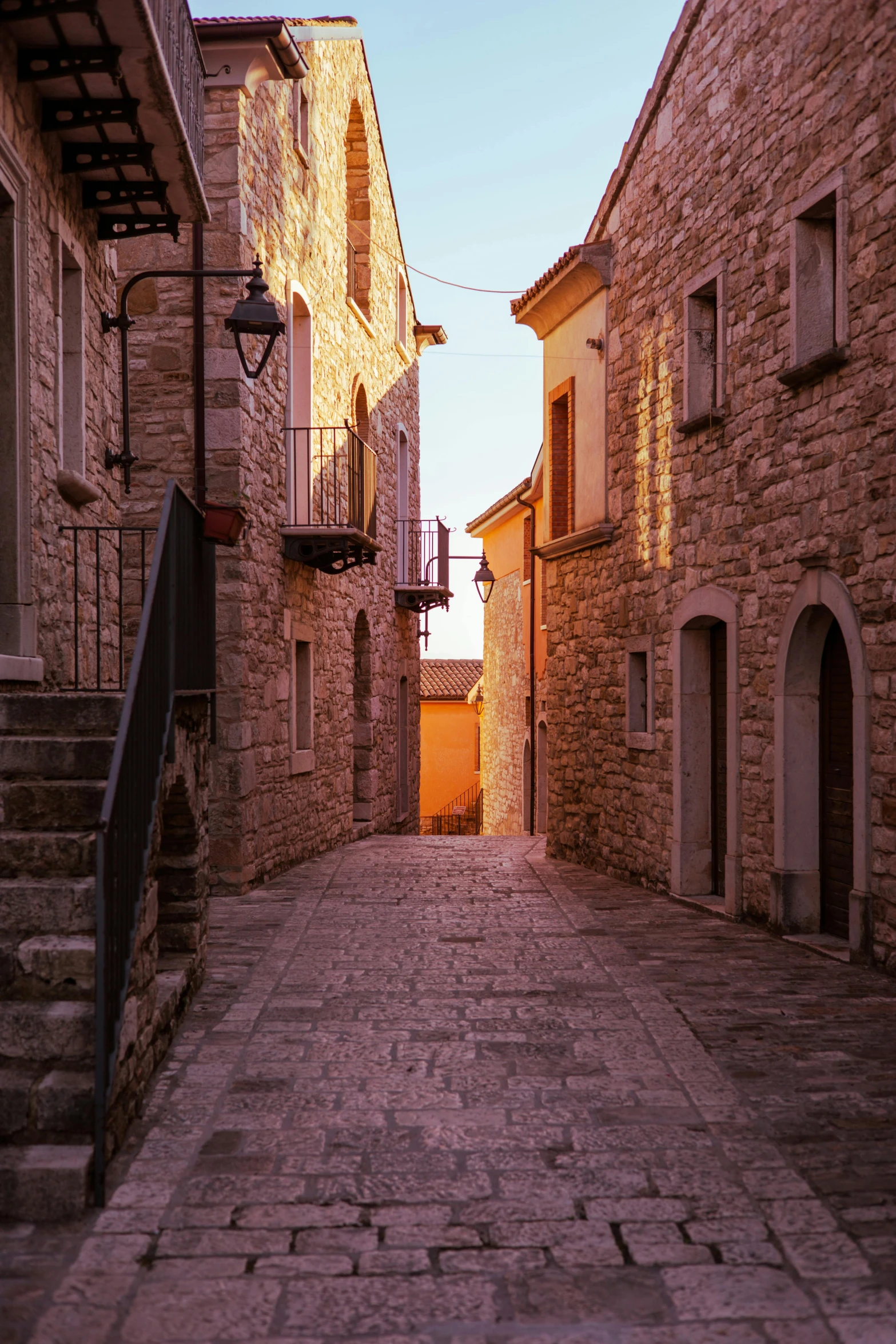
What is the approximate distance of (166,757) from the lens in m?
5.59

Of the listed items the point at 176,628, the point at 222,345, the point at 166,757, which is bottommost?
the point at 166,757

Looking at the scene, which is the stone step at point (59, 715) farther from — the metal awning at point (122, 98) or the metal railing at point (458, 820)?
the metal railing at point (458, 820)

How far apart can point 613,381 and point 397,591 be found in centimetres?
720

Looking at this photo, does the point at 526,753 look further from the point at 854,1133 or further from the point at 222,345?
the point at 854,1133

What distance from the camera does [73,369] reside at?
740 centimetres

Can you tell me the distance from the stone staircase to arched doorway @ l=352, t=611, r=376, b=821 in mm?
11301

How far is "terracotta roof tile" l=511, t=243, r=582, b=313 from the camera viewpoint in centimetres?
1331

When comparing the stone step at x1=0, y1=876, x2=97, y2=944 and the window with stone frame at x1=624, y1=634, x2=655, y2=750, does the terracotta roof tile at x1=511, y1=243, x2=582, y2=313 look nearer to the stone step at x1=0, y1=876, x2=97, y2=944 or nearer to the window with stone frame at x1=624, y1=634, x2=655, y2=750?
the window with stone frame at x1=624, y1=634, x2=655, y2=750

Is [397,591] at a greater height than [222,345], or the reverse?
[222,345]

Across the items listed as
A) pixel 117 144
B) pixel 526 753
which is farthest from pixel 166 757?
pixel 526 753

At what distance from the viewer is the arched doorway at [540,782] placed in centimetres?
2138

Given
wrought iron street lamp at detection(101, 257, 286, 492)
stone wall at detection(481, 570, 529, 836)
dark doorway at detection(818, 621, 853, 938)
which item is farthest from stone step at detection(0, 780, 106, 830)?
stone wall at detection(481, 570, 529, 836)

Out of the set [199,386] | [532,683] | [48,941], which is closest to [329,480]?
[199,386]

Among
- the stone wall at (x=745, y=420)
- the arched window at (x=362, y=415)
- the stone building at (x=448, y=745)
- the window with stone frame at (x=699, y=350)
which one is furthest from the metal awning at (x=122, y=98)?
the stone building at (x=448, y=745)
